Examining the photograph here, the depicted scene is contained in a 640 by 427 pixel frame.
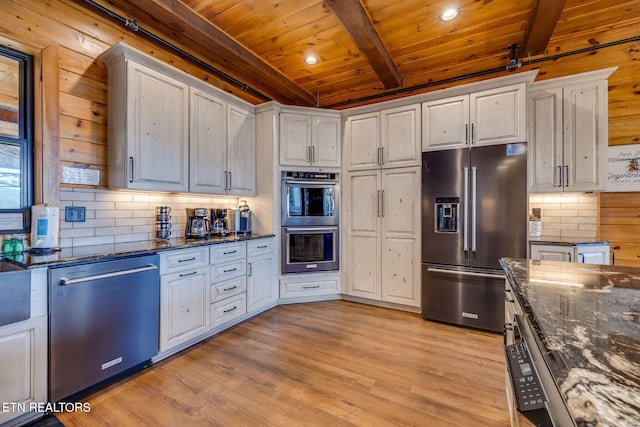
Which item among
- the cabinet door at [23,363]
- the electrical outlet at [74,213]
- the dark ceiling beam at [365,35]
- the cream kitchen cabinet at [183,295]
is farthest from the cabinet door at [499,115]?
the cabinet door at [23,363]

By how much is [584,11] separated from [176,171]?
164 inches

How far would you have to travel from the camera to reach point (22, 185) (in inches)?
81.2

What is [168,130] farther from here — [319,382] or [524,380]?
[524,380]

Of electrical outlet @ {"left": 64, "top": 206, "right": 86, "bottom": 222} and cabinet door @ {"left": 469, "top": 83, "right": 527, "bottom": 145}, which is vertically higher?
cabinet door @ {"left": 469, "top": 83, "right": 527, "bottom": 145}

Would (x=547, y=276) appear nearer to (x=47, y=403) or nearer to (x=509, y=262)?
(x=509, y=262)

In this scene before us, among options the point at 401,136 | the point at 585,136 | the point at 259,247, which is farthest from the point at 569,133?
the point at 259,247

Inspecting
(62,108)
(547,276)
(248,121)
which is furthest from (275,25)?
(547,276)

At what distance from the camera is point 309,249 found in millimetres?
3664

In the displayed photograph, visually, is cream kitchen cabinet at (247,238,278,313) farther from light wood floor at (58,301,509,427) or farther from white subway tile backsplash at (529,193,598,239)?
white subway tile backsplash at (529,193,598,239)

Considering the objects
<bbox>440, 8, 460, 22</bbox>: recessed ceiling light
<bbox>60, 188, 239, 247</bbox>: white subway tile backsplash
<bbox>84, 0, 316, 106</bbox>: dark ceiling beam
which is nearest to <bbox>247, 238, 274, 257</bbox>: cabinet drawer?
<bbox>60, 188, 239, 247</bbox>: white subway tile backsplash

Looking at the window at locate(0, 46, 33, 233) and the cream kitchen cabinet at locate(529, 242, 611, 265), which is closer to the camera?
the window at locate(0, 46, 33, 233)

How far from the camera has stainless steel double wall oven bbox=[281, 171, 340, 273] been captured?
11.7 ft

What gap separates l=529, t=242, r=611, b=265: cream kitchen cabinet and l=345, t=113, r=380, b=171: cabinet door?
1.85m

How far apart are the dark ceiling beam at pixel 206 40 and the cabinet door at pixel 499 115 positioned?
243cm
